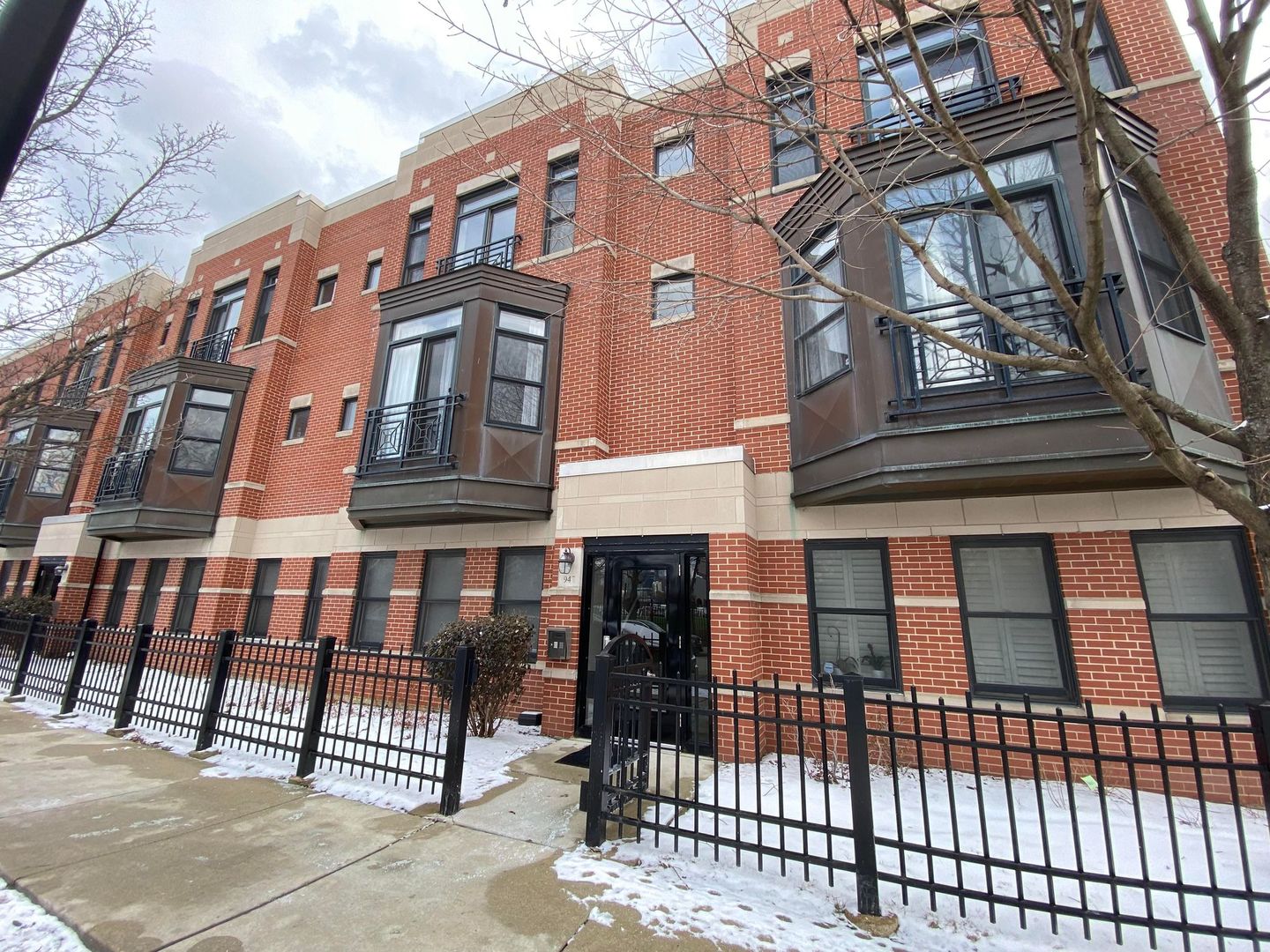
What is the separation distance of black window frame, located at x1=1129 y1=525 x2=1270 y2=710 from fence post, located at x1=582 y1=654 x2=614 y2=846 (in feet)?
19.0

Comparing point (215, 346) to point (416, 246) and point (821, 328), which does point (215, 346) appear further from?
point (821, 328)

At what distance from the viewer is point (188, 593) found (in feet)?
42.1

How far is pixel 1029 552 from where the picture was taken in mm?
6262

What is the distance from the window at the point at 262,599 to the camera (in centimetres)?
1199

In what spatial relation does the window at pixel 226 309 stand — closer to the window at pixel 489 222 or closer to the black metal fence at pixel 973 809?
the window at pixel 489 222

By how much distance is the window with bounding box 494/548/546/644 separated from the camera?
29.1ft

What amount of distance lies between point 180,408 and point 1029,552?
1781cm

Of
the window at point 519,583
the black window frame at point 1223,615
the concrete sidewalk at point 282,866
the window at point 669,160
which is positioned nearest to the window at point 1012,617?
the black window frame at point 1223,615

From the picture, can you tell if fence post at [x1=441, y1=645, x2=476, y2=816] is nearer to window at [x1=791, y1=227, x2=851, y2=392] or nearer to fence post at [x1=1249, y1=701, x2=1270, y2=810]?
fence post at [x1=1249, y1=701, x2=1270, y2=810]

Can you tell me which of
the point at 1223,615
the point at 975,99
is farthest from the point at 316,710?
the point at 975,99

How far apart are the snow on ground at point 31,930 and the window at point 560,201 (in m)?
10.4

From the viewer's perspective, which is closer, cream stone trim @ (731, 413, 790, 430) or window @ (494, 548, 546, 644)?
cream stone trim @ (731, 413, 790, 430)

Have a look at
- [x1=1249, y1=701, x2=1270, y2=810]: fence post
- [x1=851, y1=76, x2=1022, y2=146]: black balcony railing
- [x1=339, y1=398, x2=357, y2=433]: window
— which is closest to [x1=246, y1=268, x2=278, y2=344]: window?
[x1=339, y1=398, x2=357, y2=433]: window

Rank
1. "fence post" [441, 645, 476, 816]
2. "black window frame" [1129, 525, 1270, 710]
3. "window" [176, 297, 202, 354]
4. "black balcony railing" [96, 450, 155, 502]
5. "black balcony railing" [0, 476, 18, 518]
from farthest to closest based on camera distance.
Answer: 1. "black balcony railing" [0, 476, 18, 518]
2. "window" [176, 297, 202, 354]
3. "black balcony railing" [96, 450, 155, 502]
4. "black window frame" [1129, 525, 1270, 710]
5. "fence post" [441, 645, 476, 816]
